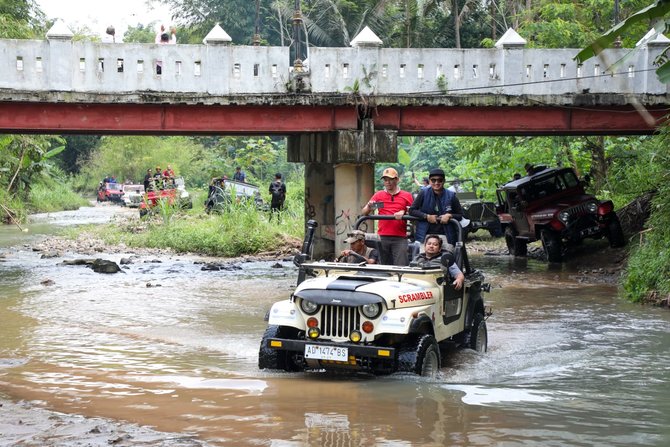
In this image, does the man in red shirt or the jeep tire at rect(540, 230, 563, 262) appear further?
the jeep tire at rect(540, 230, 563, 262)

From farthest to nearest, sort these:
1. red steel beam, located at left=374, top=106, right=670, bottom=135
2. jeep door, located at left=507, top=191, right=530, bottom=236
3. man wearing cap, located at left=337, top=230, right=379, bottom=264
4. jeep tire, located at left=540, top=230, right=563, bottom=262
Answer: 1. jeep door, located at left=507, top=191, right=530, bottom=236
2. jeep tire, located at left=540, top=230, right=563, bottom=262
3. red steel beam, located at left=374, top=106, right=670, bottom=135
4. man wearing cap, located at left=337, top=230, right=379, bottom=264

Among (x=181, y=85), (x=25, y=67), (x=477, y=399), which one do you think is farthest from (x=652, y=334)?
(x=25, y=67)

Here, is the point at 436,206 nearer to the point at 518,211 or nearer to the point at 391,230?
the point at 391,230

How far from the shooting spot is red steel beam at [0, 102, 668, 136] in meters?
20.6

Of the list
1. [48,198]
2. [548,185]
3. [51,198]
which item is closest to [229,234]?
[548,185]

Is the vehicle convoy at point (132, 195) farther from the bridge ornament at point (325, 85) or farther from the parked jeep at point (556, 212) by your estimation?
the bridge ornament at point (325, 85)

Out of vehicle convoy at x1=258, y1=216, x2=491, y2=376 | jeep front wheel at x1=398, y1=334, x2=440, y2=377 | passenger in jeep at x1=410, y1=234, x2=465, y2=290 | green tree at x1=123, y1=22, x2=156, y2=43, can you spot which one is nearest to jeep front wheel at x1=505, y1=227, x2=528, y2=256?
passenger in jeep at x1=410, y1=234, x2=465, y2=290

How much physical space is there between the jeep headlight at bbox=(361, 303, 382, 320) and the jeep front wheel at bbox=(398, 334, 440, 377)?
A: 1.44 feet

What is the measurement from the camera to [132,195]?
51.6m

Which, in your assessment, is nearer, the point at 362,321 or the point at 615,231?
the point at 362,321

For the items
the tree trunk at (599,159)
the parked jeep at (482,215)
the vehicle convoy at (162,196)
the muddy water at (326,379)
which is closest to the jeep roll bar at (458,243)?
the muddy water at (326,379)

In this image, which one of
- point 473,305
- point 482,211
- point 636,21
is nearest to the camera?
point 636,21

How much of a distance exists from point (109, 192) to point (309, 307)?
51778 mm

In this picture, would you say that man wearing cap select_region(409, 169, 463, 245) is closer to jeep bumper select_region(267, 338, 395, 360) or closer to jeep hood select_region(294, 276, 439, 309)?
jeep hood select_region(294, 276, 439, 309)
